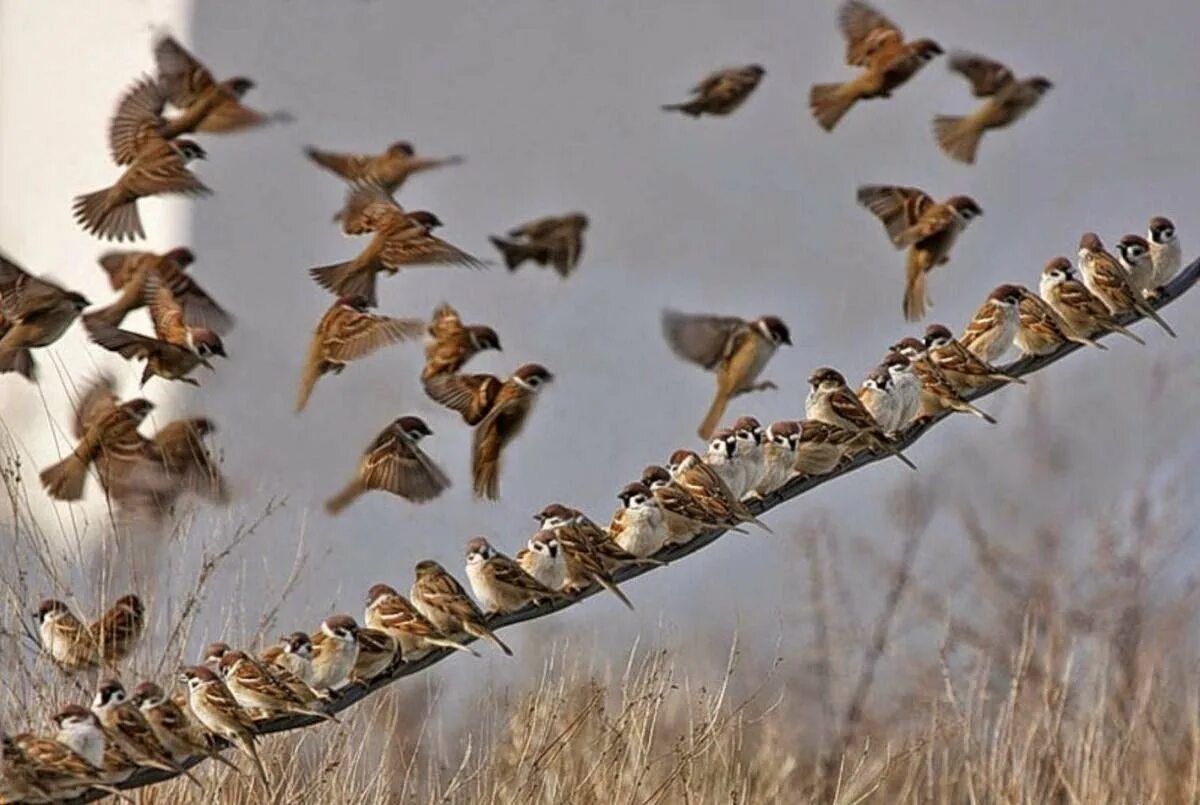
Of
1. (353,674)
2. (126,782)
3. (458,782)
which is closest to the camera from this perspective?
(126,782)

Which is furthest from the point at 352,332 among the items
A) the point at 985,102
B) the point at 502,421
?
the point at 985,102

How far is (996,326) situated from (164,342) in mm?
1273

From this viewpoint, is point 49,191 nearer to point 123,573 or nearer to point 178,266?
point 178,266

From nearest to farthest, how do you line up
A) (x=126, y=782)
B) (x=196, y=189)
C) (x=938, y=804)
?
(x=126, y=782) < (x=196, y=189) < (x=938, y=804)

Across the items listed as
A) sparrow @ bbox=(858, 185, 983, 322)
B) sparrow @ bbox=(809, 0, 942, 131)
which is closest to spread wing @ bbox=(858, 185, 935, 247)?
sparrow @ bbox=(858, 185, 983, 322)

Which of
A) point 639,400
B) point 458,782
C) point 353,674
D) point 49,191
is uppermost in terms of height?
point 49,191

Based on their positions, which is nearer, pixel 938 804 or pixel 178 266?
pixel 178 266

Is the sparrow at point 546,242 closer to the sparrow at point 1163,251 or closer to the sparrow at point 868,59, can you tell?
the sparrow at point 868,59

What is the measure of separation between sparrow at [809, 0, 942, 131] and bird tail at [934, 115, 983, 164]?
0.28m

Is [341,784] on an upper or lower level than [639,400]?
lower

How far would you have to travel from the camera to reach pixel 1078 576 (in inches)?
204

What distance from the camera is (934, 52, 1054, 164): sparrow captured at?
15.3ft

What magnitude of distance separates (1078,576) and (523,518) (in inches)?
49.2

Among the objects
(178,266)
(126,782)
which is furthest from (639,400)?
(126,782)
